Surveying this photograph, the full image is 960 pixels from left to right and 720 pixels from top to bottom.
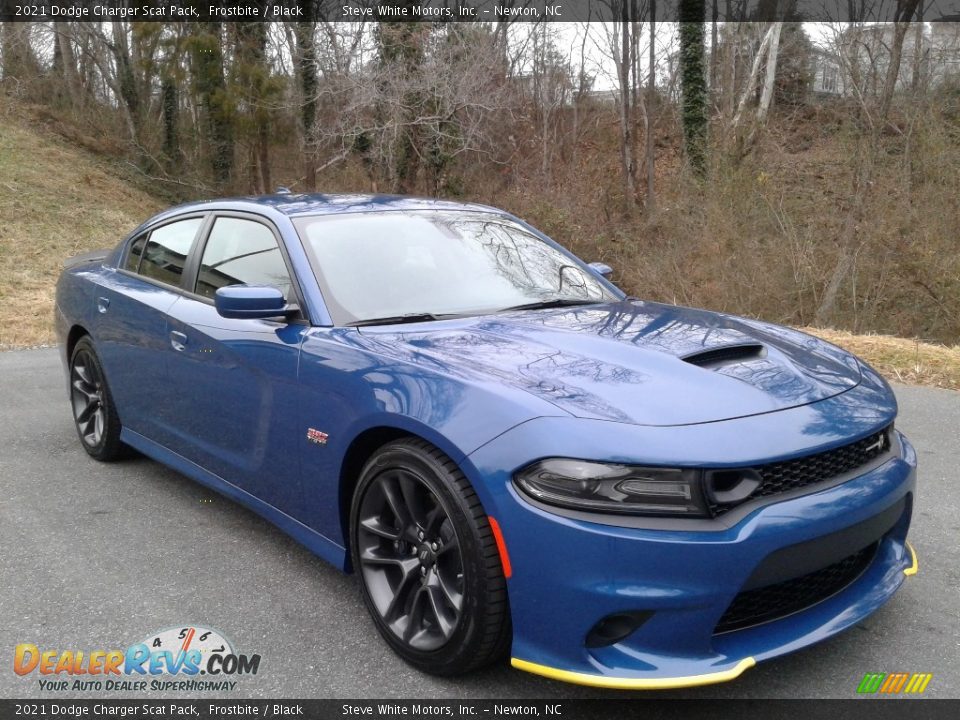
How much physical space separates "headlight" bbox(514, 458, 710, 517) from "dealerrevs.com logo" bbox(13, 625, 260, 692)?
4.19 feet

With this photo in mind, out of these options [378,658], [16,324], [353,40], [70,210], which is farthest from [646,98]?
[378,658]

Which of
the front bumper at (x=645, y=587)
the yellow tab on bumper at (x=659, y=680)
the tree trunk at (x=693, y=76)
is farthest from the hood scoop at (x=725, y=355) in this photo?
the tree trunk at (x=693, y=76)

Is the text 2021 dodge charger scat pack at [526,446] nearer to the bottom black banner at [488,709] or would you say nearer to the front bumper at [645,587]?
the front bumper at [645,587]

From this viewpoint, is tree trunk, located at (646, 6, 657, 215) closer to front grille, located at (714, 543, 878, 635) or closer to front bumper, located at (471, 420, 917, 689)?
front grille, located at (714, 543, 878, 635)

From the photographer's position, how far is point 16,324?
10.9 meters

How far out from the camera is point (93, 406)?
5035 millimetres

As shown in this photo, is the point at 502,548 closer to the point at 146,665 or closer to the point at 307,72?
the point at 146,665

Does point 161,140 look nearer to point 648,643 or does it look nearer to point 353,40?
point 353,40

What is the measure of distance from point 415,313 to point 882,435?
5.58 ft

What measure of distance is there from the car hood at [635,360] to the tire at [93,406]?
2.40 meters

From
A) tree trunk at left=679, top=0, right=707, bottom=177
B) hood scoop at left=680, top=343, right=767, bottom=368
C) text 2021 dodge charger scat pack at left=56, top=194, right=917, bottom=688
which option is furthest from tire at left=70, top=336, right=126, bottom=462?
tree trunk at left=679, top=0, right=707, bottom=177

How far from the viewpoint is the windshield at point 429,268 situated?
3381 millimetres

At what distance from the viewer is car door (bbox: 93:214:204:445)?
415 cm

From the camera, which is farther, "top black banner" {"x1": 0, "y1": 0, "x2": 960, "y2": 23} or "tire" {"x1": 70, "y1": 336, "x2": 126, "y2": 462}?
"top black banner" {"x1": 0, "y1": 0, "x2": 960, "y2": 23}
